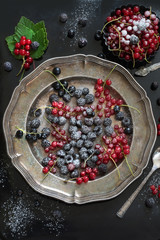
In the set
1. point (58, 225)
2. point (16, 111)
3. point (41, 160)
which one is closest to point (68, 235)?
point (58, 225)

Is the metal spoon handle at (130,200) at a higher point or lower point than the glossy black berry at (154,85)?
lower

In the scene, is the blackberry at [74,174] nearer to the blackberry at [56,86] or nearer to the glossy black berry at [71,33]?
the blackberry at [56,86]

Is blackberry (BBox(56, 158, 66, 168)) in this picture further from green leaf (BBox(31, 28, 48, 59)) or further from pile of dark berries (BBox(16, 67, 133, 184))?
green leaf (BBox(31, 28, 48, 59))

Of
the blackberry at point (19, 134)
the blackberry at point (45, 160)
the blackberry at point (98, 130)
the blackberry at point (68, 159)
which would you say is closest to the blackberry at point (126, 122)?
the blackberry at point (98, 130)

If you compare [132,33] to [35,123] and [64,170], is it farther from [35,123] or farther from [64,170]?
[64,170]

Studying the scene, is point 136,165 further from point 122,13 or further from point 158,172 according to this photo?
point 122,13

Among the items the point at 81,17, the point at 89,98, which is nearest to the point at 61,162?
the point at 89,98
